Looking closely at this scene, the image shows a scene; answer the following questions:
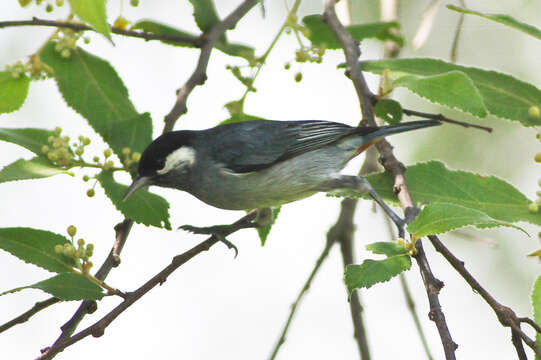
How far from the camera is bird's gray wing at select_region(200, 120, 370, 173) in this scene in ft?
14.8

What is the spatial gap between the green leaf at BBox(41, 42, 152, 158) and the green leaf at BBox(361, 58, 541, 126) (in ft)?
4.15

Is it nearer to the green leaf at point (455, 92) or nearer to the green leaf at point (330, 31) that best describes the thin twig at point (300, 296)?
the green leaf at point (330, 31)

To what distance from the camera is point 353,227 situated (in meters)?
5.43

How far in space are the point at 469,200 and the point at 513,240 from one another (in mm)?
4814

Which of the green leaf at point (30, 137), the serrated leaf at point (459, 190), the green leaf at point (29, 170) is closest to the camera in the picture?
the green leaf at point (29, 170)

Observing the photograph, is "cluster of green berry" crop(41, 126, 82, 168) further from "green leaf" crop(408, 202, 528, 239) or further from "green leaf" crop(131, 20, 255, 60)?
"green leaf" crop(408, 202, 528, 239)

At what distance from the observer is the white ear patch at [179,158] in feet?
14.5

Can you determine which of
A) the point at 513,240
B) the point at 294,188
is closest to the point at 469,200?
the point at 294,188

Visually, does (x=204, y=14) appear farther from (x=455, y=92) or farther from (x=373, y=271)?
(x=373, y=271)

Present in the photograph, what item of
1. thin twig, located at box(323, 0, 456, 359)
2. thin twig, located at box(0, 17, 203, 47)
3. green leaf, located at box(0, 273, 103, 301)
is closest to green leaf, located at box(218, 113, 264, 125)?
thin twig, located at box(0, 17, 203, 47)

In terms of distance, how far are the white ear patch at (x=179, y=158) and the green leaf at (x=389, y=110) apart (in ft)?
4.07

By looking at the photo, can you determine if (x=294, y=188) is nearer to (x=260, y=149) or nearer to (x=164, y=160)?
(x=260, y=149)

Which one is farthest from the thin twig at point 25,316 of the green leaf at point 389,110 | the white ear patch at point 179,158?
the green leaf at point 389,110

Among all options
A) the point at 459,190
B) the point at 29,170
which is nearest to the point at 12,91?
the point at 29,170
